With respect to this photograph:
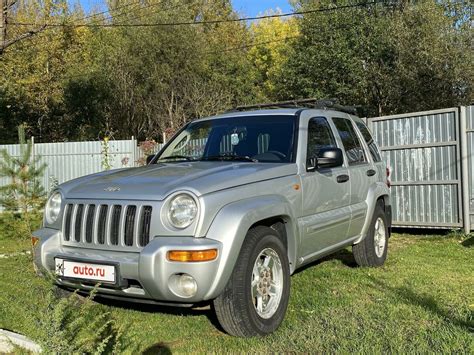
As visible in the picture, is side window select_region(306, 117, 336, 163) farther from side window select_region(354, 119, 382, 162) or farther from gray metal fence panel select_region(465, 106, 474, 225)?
gray metal fence panel select_region(465, 106, 474, 225)

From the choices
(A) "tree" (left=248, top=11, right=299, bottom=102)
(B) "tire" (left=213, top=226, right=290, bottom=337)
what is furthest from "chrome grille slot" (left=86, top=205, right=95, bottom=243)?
(A) "tree" (left=248, top=11, right=299, bottom=102)

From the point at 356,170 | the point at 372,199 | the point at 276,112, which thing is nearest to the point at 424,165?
the point at 372,199

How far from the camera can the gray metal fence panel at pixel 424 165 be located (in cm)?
906

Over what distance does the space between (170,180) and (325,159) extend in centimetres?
159

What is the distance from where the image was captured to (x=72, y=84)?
1064 inches

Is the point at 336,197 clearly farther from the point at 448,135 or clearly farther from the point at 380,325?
the point at 448,135

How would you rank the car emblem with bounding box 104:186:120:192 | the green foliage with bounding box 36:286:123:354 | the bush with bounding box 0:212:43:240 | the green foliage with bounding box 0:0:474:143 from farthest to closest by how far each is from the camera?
the green foliage with bounding box 0:0:474:143 < the bush with bounding box 0:212:43:240 < the car emblem with bounding box 104:186:120:192 < the green foliage with bounding box 36:286:123:354

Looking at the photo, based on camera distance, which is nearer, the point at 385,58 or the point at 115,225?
the point at 115,225

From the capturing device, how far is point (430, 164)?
9.30m

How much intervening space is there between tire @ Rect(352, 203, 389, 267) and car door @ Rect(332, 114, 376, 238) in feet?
1.32

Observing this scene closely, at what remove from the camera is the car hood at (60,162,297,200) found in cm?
375

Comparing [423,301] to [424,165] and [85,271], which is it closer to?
[85,271]

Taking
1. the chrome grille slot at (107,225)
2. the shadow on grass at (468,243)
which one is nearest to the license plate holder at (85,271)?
the chrome grille slot at (107,225)

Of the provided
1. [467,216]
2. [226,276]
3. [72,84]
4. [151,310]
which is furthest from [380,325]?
[72,84]
